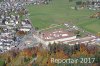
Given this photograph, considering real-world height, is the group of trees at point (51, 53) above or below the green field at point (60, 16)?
above

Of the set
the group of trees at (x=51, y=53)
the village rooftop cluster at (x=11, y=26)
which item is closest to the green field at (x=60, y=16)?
the village rooftop cluster at (x=11, y=26)

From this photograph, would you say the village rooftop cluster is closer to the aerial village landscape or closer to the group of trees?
the aerial village landscape

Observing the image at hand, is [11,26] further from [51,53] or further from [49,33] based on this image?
[51,53]

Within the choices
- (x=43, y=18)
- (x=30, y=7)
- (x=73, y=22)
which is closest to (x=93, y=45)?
(x=73, y=22)

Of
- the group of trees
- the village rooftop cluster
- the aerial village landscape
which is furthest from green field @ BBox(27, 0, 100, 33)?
the group of trees

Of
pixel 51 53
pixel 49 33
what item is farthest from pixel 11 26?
pixel 51 53

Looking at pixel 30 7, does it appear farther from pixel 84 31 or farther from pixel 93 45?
pixel 93 45

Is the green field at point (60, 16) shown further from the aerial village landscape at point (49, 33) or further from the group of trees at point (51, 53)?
the group of trees at point (51, 53)
